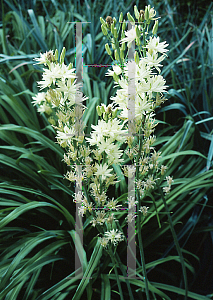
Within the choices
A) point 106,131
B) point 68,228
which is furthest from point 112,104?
point 68,228

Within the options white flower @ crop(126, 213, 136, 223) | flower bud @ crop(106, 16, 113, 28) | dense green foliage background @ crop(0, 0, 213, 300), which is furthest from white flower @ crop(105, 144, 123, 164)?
dense green foliage background @ crop(0, 0, 213, 300)

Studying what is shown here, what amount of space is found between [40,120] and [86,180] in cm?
115

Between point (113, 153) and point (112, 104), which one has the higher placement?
point (112, 104)

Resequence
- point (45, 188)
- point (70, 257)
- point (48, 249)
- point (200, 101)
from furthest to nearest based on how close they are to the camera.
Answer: point (200, 101) → point (45, 188) → point (70, 257) → point (48, 249)

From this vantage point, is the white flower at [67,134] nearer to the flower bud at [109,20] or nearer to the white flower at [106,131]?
the white flower at [106,131]

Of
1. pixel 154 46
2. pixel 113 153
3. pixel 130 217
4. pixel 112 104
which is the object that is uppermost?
Result: pixel 154 46

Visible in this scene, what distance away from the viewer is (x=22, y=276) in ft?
3.06

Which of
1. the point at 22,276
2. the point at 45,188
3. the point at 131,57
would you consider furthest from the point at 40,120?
the point at 131,57

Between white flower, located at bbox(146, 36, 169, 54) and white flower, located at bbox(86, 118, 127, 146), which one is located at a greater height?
white flower, located at bbox(146, 36, 169, 54)

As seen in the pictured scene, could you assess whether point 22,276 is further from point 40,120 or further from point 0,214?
point 40,120

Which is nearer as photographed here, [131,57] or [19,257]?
[131,57]

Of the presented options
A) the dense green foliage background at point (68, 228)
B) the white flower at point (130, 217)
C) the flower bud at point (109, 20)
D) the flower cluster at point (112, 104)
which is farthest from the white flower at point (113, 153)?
the dense green foliage background at point (68, 228)

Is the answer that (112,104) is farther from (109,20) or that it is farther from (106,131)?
(109,20)

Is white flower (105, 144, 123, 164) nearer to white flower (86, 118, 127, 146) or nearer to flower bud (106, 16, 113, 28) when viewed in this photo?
white flower (86, 118, 127, 146)
